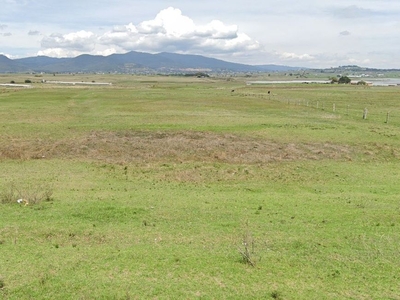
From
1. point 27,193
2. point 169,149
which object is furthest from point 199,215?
point 169,149

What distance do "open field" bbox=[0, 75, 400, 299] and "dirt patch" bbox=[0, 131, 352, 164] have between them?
151 millimetres

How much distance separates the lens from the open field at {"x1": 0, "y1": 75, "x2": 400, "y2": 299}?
32.8 feet

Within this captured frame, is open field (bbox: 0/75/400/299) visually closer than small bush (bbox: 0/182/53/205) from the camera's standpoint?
Yes

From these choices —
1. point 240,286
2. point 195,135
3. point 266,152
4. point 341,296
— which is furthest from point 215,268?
point 195,135

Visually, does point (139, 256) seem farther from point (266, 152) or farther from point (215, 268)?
point (266, 152)

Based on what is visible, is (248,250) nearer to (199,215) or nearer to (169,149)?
(199,215)

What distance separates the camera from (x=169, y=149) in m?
28.5

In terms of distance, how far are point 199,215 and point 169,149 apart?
13.7m

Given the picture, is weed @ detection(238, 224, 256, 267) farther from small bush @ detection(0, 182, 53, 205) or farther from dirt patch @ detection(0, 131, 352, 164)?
dirt patch @ detection(0, 131, 352, 164)

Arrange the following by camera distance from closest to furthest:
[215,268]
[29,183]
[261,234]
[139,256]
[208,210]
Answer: [215,268]
[139,256]
[261,234]
[208,210]
[29,183]

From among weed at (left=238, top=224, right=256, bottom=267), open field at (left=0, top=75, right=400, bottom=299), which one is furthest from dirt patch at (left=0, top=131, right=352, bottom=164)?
weed at (left=238, top=224, right=256, bottom=267)

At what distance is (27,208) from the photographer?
1594cm

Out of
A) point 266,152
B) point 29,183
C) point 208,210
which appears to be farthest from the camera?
point 266,152

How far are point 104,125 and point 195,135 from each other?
11.3 meters
